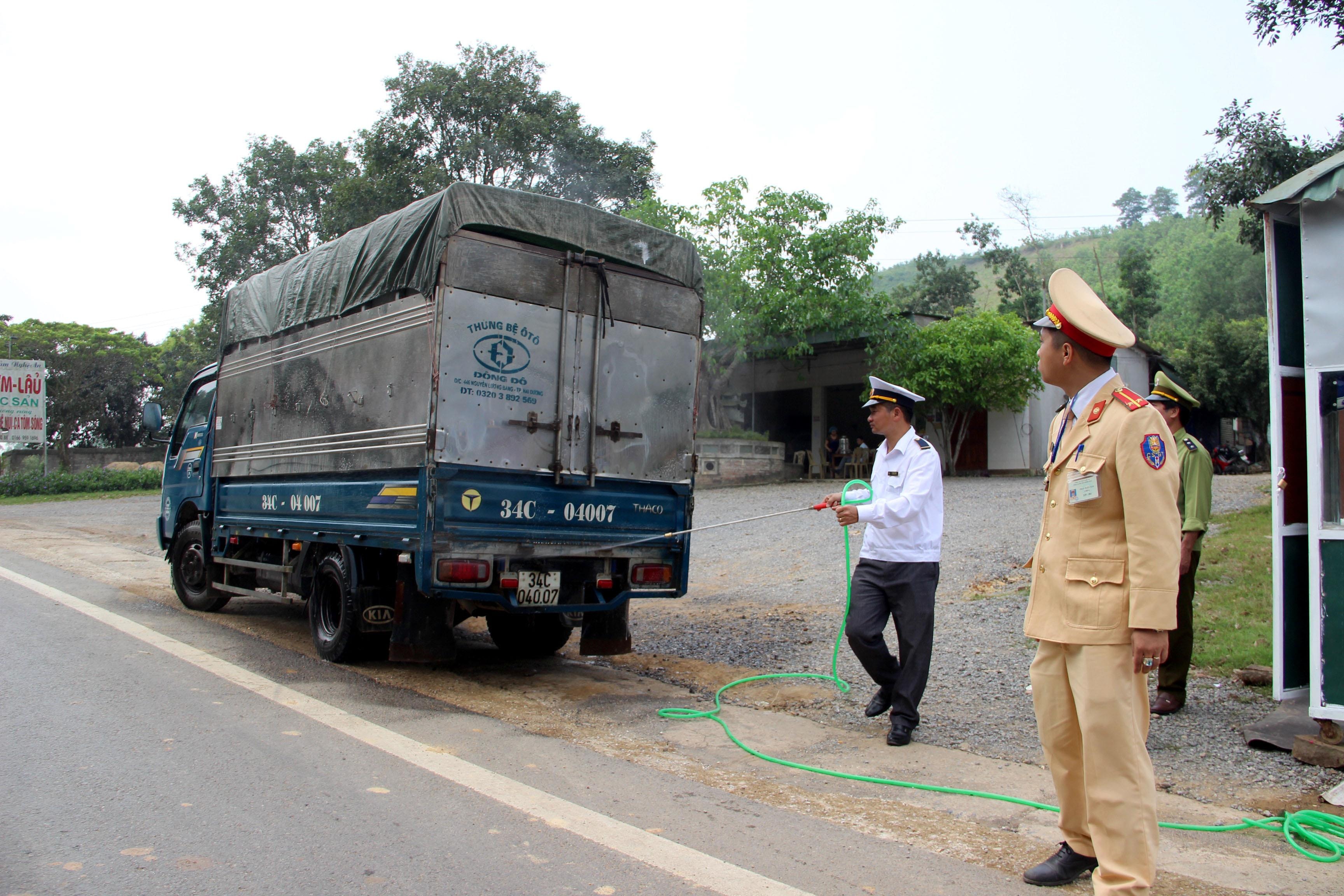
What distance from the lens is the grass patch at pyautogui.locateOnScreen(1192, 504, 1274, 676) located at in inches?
241

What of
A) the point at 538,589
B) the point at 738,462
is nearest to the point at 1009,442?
the point at 738,462

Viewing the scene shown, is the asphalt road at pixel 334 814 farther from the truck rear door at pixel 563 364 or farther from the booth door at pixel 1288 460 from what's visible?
the booth door at pixel 1288 460

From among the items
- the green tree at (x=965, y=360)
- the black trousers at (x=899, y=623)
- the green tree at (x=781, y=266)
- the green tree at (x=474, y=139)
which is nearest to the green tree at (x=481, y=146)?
the green tree at (x=474, y=139)

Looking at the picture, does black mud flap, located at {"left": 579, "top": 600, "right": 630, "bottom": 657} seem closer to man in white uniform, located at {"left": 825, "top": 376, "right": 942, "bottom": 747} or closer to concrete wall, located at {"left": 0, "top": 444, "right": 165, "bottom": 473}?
man in white uniform, located at {"left": 825, "top": 376, "right": 942, "bottom": 747}

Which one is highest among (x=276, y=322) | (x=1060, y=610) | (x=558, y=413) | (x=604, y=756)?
(x=276, y=322)

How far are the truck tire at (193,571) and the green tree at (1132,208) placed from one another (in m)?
129

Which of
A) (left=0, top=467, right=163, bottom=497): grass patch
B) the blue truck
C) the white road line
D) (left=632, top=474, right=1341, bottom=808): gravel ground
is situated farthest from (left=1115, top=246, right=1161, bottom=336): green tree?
the white road line

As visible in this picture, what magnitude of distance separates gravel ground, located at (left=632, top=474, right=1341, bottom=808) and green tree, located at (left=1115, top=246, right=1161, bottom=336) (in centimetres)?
2143

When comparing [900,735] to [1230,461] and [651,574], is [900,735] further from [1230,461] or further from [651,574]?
[1230,461]

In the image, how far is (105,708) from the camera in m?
5.25

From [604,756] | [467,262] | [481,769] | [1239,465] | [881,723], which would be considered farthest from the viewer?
[1239,465]

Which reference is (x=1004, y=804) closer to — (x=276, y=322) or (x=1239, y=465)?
(x=276, y=322)

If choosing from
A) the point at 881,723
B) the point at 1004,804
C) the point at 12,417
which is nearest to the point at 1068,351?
the point at 1004,804

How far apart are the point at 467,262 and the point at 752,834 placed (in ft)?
A: 12.6
